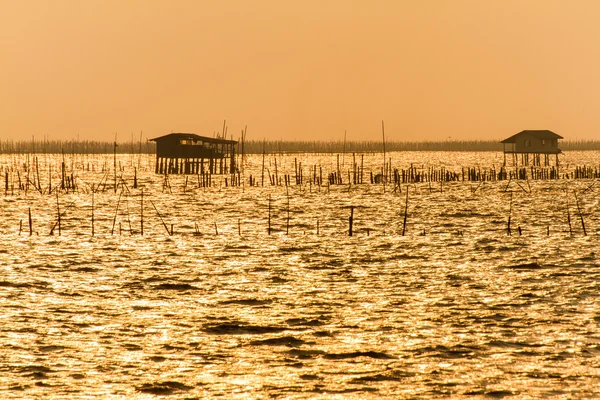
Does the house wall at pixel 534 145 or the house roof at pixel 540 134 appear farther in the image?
the house roof at pixel 540 134

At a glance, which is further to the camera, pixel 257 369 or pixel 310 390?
pixel 257 369

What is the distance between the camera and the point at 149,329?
13.7 m

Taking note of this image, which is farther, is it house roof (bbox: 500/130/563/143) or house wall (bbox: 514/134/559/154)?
house roof (bbox: 500/130/563/143)

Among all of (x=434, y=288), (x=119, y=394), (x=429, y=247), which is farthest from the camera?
(x=429, y=247)

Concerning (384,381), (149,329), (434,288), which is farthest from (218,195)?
(384,381)

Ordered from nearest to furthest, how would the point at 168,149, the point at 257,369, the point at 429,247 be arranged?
1. the point at 257,369
2. the point at 429,247
3. the point at 168,149

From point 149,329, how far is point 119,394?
3.62 metres

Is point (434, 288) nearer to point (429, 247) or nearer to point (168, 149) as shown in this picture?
point (429, 247)

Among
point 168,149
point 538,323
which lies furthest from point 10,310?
point 168,149

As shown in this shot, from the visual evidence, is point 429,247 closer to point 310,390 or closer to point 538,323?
point 538,323

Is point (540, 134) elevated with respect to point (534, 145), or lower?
elevated

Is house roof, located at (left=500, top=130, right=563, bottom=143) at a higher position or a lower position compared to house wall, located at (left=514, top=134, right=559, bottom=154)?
higher

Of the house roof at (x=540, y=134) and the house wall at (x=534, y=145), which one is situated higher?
the house roof at (x=540, y=134)

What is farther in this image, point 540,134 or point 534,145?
point 534,145
